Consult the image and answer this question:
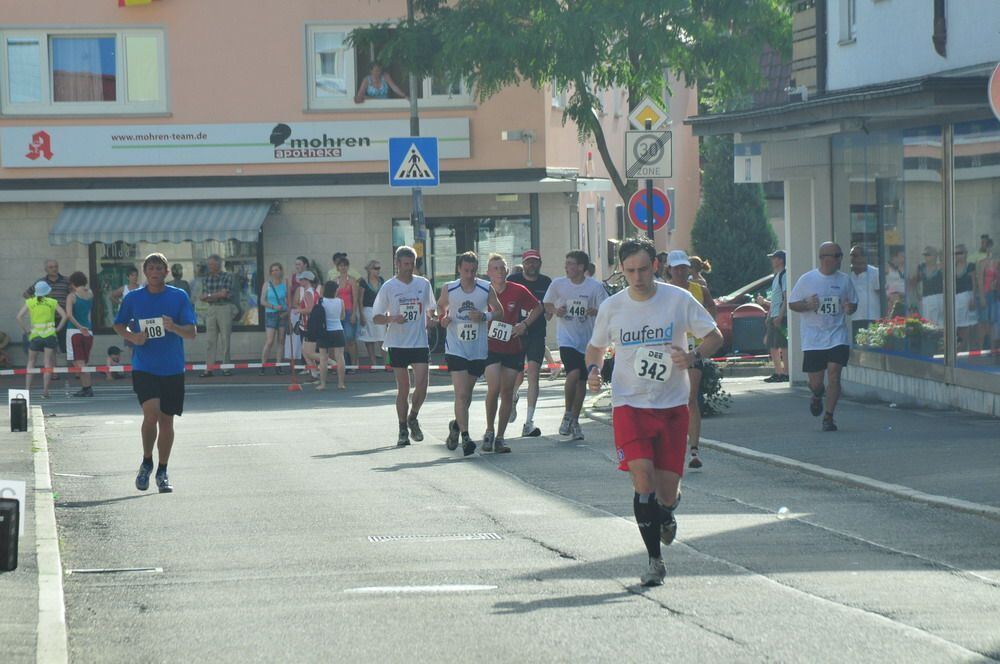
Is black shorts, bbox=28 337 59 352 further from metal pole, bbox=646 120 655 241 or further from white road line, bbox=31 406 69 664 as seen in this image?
white road line, bbox=31 406 69 664

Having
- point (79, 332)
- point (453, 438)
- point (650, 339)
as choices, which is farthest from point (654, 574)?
point (79, 332)

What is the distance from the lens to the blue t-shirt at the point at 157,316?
13586mm

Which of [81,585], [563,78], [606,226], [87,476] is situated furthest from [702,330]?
[606,226]

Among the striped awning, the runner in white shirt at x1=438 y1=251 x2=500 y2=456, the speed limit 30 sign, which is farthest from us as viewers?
the striped awning

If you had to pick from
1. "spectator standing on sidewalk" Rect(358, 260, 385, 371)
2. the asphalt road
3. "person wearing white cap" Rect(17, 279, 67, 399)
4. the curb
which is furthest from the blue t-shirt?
"spectator standing on sidewalk" Rect(358, 260, 385, 371)

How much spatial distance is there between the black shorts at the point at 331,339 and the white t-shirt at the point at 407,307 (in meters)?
8.76

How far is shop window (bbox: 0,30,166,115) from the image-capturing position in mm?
33438

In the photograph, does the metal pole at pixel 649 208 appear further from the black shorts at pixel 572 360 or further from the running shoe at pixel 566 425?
the running shoe at pixel 566 425

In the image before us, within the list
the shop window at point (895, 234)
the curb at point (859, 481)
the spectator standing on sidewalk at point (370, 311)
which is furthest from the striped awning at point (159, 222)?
the curb at point (859, 481)

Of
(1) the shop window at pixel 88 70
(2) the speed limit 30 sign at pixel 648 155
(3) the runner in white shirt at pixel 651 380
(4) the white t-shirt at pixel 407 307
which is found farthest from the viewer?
(1) the shop window at pixel 88 70

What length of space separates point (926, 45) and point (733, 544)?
12380 millimetres

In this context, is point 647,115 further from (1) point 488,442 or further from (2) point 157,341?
(2) point 157,341

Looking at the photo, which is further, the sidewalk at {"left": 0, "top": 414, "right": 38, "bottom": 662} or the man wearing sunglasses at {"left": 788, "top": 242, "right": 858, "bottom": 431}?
the man wearing sunglasses at {"left": 788, "top": 242, "right": 858, "bottom": 431}

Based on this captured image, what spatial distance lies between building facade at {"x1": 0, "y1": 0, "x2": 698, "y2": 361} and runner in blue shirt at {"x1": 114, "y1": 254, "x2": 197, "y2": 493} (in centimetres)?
Result: 1937
